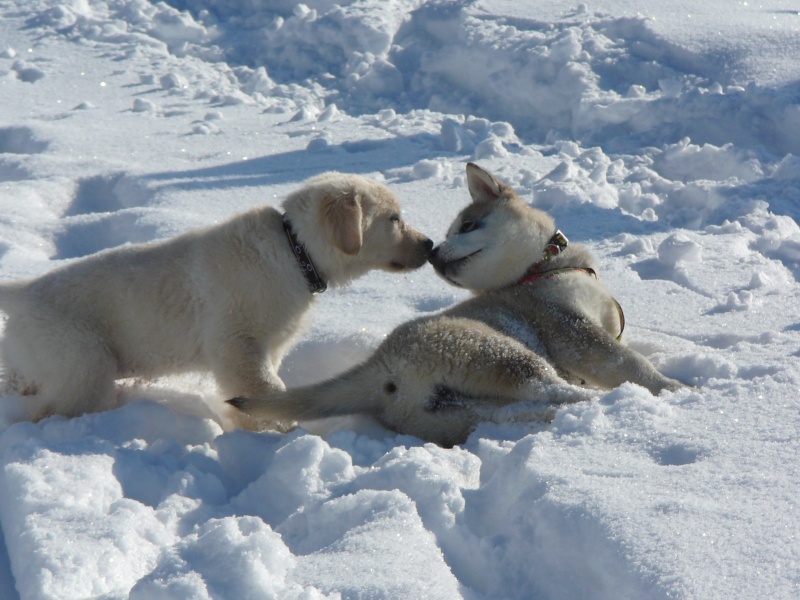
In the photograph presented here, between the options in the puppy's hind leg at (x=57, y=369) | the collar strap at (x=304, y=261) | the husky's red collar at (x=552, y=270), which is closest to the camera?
the puppy's hind leg at (x=57, y=369)

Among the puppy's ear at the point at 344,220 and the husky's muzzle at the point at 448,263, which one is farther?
the husky's muzzle at the point at 448,263

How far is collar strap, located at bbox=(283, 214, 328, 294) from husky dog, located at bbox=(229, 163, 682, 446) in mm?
579

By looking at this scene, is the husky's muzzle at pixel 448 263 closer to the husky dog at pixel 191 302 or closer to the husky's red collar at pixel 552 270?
the husky's red collar at pixel 552 270

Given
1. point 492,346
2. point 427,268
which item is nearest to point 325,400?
point 492,346

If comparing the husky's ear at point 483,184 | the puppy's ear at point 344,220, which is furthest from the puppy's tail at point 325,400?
the husky's ear at point 483,184

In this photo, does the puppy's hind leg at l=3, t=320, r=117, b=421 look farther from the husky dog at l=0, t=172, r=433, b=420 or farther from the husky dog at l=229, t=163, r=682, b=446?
the husky dog at l=229, t=163, r=682, b=446

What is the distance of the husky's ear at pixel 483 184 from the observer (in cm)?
464

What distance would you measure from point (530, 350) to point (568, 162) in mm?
3913

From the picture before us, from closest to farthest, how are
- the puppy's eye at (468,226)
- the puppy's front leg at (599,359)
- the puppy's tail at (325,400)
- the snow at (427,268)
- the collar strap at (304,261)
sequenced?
the snow at (427,268) → the puppy's tail at (325,400) → the puppy's front leg at (599,359) → the collar strap at (304,261) → the puppy's eye at (468,226)

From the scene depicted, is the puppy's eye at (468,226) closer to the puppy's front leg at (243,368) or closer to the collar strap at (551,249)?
the collar strap at (551,249)

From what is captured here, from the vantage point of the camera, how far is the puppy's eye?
4.59m

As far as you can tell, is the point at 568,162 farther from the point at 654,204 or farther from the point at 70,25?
the point at 70,25

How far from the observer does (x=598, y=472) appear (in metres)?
2.65

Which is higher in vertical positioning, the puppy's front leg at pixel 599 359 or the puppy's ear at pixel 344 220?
the puppy's ear at pixel 344 220
